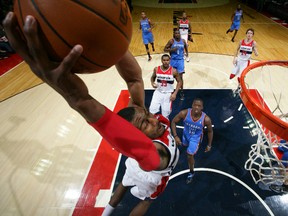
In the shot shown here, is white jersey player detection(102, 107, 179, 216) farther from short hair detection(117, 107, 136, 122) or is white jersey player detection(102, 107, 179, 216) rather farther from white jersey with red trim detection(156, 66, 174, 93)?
white jersey with red trim detection(156, 66, 174, 93)

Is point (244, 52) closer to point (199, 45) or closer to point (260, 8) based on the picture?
point (199, 45)

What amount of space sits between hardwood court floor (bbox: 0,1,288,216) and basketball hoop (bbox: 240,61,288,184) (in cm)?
43

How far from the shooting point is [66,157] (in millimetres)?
3801

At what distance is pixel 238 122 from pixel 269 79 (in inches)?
96.4

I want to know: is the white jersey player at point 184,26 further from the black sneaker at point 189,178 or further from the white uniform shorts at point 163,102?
the black sneaker at point 189,178

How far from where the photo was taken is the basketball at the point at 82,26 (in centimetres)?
90

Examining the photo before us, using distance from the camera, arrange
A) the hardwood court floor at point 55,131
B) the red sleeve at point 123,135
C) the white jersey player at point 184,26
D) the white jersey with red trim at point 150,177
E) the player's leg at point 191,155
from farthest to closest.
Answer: the white jersey player at point 184,26, the hardwood court floor at point 55,131, the player's leg at point 191,155, the white jersey with red trim at point 150,177, the red sleeve at point 123,135

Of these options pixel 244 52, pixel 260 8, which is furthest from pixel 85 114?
pixel 260 8

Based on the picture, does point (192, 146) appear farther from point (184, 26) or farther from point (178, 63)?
point (184, 26)

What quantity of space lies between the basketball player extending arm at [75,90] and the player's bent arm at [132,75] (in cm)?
58

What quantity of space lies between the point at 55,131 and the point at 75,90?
3870mm

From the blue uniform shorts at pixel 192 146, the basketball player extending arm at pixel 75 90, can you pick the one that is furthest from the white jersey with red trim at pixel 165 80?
the basketball player extending arm at pixel 75 90

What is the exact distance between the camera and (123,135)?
3.52 feet

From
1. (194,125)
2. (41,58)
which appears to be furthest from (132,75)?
(194,125)
